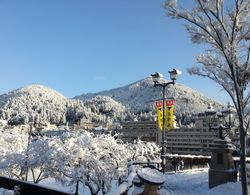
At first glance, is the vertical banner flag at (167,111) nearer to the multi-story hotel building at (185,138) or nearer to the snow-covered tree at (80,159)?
the snow-covered tree at (80,159)

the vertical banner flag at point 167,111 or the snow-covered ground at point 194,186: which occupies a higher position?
the vertical banner flag at point 167,111

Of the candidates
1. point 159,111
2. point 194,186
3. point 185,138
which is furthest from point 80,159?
point 185,138

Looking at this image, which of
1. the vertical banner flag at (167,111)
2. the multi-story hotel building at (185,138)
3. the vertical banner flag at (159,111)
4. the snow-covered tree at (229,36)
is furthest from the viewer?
the multi-story hotel building at (185,138)

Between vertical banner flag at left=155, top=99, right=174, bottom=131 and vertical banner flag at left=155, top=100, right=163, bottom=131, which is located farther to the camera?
vertical banner flag at left=155, top=99, right=174, bottom=131

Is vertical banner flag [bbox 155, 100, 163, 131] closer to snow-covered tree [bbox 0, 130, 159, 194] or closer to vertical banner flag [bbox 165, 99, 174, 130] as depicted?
vertical banner flag [bbox 165, 99, 174, 130]

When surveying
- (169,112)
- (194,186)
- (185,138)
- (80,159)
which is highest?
(185,138)

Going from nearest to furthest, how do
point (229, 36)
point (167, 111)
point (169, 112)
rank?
point (229, 36) < point (169, 112) < point (167, 111)

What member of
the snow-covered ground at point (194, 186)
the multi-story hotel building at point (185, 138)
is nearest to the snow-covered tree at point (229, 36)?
the snow-covered ground at point (194, 186)

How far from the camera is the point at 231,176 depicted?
50.3 ft

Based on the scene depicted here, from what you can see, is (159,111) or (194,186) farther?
(159,111)

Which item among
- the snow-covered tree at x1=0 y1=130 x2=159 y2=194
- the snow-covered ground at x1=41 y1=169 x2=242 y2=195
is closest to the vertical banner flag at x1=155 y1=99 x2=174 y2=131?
the snow-covered tree at x1=0 y1=130 x2=159 y2=194

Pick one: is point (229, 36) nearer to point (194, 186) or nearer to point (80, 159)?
point (194, 186)

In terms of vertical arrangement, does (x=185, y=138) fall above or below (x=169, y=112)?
above

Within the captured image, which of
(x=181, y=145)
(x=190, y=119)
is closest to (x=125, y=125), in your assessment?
(x=181, y=145)
